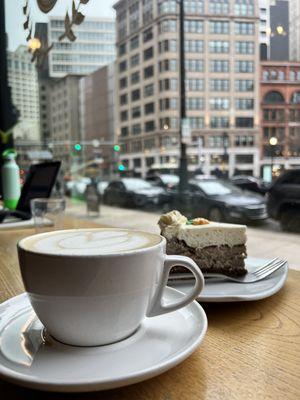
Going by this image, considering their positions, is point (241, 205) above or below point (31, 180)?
below

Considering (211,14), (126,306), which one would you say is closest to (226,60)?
(211,14)

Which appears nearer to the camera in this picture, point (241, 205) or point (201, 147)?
point (241, 205)

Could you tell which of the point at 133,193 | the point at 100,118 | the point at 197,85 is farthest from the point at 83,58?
the point at 197,85

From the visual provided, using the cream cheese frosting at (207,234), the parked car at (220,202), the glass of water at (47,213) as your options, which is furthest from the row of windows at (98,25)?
the cream cheese frosting at (207,234)

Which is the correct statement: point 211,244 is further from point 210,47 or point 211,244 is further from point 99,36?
point 99,36

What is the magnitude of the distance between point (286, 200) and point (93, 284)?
1420mm

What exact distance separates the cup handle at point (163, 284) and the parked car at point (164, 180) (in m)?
2.00

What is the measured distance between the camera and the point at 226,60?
1.80 metres

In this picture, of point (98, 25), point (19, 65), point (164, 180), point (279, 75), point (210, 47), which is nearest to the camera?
point (279, 75)

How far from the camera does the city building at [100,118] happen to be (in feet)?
9.41

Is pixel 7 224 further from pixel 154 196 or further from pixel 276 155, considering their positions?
pixel 154 196

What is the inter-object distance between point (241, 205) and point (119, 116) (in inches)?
51.3

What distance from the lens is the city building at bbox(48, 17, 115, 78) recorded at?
2.18 metres

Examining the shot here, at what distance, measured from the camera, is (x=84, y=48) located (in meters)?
2.70
